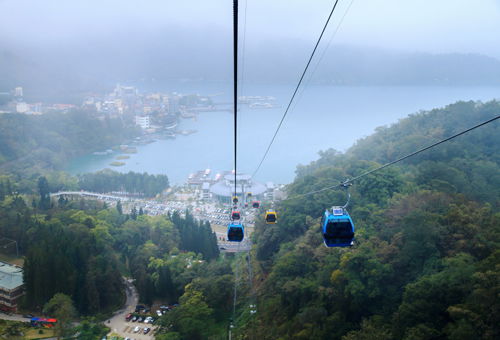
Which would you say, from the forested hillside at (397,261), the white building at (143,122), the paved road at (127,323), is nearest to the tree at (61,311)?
the paved road at (127,323)

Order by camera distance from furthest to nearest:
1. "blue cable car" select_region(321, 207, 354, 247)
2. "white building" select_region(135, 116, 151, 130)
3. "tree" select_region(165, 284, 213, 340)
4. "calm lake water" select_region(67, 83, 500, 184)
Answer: "white building" select_region(135, 116, 151, 130) → "calm lake water" select_region(67, 83, 500, 184) → "tree" select_region(165, 284, 213, 340) → "blue cable car" select_region(321, 207, 354, 247)

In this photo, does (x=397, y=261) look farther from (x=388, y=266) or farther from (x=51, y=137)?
(x=51, y=137)

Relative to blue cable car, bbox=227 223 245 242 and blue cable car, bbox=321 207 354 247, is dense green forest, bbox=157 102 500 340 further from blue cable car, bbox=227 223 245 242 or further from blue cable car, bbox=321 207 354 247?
blue cable car, bbox=321 207 354 247

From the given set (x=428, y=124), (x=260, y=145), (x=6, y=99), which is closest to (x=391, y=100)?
(x=260, y=145)

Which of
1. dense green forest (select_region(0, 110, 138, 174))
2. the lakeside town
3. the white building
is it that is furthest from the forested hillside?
the white building

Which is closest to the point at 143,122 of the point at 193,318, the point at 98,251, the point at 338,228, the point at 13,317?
the point at 98,251

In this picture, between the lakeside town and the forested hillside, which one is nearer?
the forested hillside
